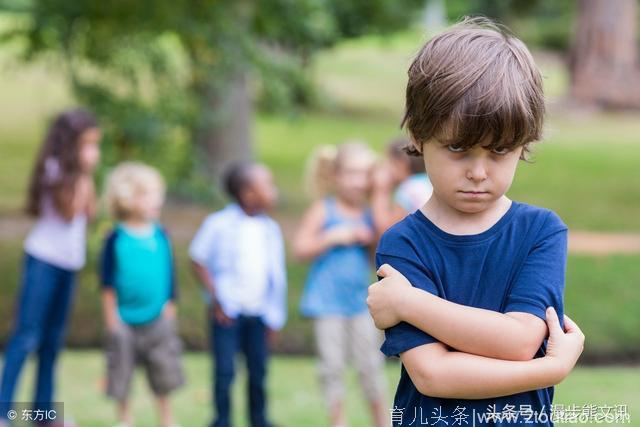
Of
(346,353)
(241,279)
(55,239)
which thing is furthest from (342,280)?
(55,239)

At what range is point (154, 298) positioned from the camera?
20.0ft

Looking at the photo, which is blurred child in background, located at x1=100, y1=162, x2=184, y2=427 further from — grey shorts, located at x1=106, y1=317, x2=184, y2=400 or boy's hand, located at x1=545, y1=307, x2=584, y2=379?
boy's hand, located at x1=545, y1=307, x2=584, y2=379

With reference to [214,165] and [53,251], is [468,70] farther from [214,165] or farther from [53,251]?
[214,165]

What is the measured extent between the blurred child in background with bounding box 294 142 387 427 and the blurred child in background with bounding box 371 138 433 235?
0.08 metres

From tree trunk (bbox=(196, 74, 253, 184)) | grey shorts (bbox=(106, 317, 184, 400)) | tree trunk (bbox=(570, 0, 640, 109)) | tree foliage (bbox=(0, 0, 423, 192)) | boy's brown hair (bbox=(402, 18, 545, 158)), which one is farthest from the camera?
tree trunk (bbox=(570, 0, 640, 109))

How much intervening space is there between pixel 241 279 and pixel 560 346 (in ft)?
12.7

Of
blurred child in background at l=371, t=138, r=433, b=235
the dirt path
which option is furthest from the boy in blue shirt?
the dirt path

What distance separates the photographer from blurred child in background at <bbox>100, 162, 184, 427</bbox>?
6.05 meters

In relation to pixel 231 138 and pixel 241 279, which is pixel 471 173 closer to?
pixel 241 279

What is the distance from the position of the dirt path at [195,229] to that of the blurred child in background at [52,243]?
23.0ft

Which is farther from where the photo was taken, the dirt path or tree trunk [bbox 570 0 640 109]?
tree trunk [bbox 570 0 640 109]

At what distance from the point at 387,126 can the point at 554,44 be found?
14.9 meters

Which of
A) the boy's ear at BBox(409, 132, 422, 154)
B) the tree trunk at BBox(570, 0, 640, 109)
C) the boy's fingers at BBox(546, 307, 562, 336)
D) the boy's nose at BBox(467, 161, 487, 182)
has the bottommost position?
the boy's fingers at BBox(546, 307, 562, 336)

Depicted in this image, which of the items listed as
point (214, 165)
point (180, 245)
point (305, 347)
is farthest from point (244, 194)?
point (214, 165)
